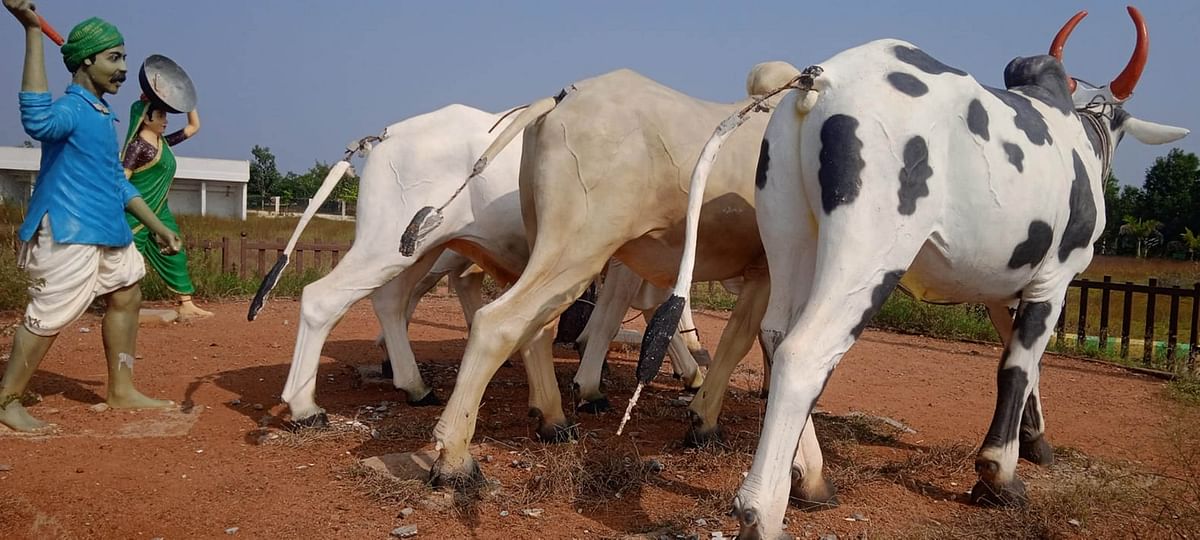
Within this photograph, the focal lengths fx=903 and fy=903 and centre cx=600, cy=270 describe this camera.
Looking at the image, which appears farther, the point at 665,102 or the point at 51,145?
the point at 51,145

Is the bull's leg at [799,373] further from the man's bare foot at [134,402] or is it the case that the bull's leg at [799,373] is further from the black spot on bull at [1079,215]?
the man's bare foot at [134,402]

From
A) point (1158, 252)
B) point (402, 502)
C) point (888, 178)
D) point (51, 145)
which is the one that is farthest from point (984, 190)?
point (1158, 252)

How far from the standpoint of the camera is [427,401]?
5359 millimetres

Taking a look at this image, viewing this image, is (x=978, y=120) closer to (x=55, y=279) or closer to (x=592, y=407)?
(x=592, y=407)

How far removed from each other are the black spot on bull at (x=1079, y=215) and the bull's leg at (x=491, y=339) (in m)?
1.82

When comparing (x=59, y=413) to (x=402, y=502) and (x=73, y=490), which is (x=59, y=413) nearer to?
(x=73, y=490)

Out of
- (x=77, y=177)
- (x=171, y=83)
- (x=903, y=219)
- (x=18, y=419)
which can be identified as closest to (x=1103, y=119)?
(x=903, y=219)

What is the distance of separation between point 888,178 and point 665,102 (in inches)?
54.7

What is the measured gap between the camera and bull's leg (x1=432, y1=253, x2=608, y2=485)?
3.59m

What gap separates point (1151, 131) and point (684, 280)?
2809 mm

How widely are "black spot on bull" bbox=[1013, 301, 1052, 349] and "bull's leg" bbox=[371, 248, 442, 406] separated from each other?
10.3 ft

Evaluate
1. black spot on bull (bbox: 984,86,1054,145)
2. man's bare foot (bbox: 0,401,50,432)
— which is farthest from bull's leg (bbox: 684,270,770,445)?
man's bare foot (bbox: 0,401,50,432)

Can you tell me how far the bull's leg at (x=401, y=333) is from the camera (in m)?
5.31

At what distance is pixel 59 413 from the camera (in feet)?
15.6
